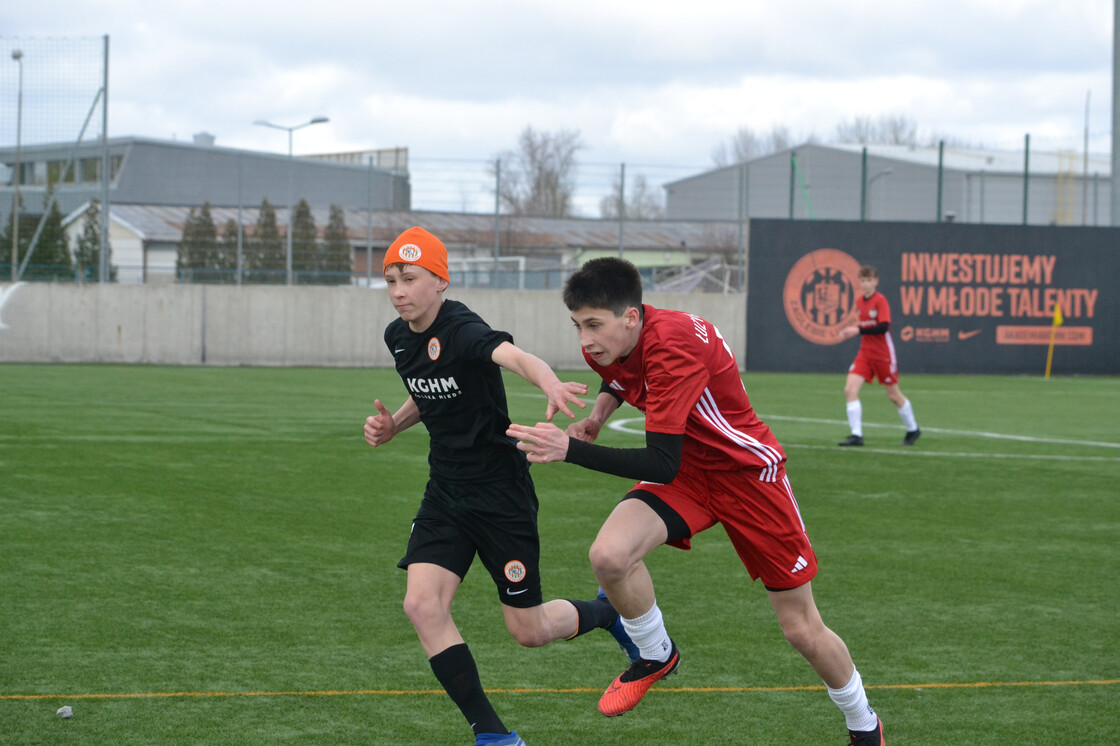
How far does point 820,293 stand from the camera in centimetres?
2859

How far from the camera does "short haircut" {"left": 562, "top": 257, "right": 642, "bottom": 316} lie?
453 cm

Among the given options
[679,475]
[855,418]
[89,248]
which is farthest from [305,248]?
[679,475]

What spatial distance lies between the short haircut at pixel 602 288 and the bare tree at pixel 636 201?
86.9 ft

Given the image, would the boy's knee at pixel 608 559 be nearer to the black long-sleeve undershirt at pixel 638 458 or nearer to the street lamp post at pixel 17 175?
the black long-sleeve undershirt at pixel 638 458

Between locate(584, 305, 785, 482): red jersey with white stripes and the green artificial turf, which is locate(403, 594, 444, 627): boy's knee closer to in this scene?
the green artificial turf

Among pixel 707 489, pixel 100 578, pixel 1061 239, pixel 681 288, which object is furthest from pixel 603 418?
pixel 681 288

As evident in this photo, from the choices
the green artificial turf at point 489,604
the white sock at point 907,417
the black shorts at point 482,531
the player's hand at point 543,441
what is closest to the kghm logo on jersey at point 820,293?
the white sock at point 907,417

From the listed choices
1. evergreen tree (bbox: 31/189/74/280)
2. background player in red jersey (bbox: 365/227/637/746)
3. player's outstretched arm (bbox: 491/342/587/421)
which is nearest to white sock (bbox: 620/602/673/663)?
background player in red jersey (bbox: 365/227/637/746)

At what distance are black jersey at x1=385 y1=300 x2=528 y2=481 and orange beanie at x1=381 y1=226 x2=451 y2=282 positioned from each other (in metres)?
0.21

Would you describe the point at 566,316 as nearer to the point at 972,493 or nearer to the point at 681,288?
the point at 681,288

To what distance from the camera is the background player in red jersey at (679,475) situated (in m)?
4.52

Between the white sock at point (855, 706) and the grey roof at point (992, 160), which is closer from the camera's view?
the white sock at point (855, 706)

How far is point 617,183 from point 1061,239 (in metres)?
10.9

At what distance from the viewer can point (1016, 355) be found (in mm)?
29266
